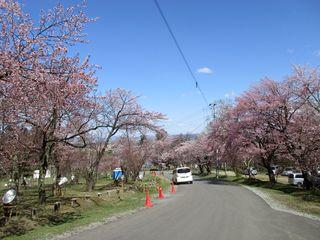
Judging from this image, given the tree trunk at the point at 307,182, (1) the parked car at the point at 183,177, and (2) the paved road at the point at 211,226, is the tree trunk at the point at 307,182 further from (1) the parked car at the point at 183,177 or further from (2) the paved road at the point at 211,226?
(2) the paved road at the point at 211,226

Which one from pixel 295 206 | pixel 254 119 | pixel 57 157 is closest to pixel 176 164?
pixel 254 119

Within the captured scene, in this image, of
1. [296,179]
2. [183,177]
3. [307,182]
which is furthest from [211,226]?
[296,179]

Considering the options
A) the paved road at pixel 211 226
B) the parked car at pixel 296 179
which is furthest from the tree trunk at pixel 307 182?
the paved road at pixel 211 226

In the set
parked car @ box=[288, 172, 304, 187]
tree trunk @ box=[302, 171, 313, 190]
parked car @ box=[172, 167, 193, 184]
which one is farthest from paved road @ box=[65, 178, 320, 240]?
parked car @ box=[288, 172, 304, 187]

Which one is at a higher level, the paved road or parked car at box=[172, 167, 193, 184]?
parked car at box=[172, 167, 193, 184]

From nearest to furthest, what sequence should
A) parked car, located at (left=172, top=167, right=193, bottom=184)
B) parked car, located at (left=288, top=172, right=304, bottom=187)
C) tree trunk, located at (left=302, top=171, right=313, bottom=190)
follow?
1. tree trunk, located at (left=302, top=171, right=313, bottom=190)
2. parked car, located at (left=288, top=172, right=304, bottom=187)
3. parked car, located at (left=172, top=167, right=193, bottom=184)

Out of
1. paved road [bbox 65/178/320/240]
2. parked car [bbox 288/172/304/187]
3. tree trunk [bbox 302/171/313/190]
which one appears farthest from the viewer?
parked car [bbox 288/172/304/187]

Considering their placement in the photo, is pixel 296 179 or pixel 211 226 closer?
pixel 211 226

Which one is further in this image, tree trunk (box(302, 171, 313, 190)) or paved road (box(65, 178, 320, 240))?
tree trunk (box(302, 171, 313, 190))

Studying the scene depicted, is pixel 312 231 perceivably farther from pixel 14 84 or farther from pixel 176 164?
pixel 176 164

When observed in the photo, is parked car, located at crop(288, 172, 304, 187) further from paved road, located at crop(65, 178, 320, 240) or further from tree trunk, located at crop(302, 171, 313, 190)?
paved road, located at crop(65, 178, 320, 240)

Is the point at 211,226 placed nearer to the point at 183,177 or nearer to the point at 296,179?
the point at 183,177

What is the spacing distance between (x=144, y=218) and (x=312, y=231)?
19.8ft

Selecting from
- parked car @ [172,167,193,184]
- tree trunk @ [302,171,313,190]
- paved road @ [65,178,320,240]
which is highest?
parked car @ [172,167,193,184]
